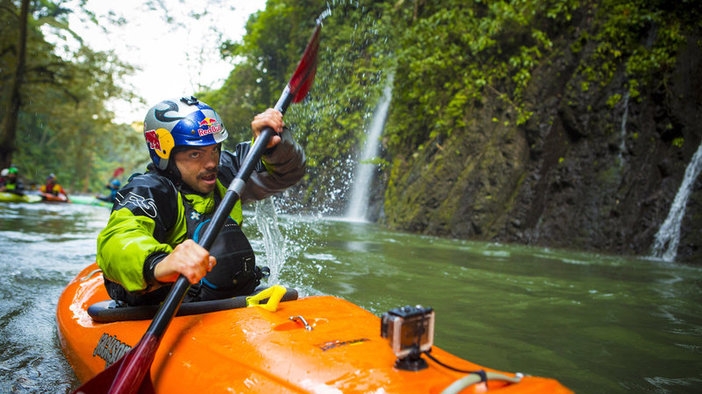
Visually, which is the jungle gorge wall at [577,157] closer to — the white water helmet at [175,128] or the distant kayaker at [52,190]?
the white water helmet at [175,128]

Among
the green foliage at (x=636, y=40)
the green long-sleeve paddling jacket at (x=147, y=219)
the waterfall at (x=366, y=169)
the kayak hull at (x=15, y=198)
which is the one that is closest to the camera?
the green long-sleeve paddling jacket at (x=147, y=219)

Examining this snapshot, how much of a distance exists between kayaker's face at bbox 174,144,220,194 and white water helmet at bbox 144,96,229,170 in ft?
0.14

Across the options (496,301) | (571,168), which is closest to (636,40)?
(571,168)

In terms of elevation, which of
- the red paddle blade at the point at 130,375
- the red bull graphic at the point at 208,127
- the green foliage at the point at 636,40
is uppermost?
the green foliage at the point at 636,40

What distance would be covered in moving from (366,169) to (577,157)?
26.9 ft

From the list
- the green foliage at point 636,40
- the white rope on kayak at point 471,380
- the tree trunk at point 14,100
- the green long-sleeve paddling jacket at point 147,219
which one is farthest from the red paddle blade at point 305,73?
the tree trunk at point 14,100

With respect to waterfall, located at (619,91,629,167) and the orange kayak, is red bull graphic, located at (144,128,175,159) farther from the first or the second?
waterfall, located at (619,91,629,167)

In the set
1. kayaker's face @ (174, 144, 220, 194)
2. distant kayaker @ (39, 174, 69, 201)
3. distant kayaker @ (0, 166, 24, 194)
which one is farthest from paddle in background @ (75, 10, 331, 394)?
distant kayaker @ (39, 174, 69, 201)

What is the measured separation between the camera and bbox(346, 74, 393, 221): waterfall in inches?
596

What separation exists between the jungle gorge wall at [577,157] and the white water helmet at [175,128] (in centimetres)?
700

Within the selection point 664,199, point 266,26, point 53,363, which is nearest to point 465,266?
point 664,199

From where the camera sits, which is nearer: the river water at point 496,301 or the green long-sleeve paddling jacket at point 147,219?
the green long-sleeve paddling jacket at point 147,219

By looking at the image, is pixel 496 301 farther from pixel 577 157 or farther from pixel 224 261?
pixel 577 157

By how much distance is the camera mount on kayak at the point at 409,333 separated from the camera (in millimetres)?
1368
